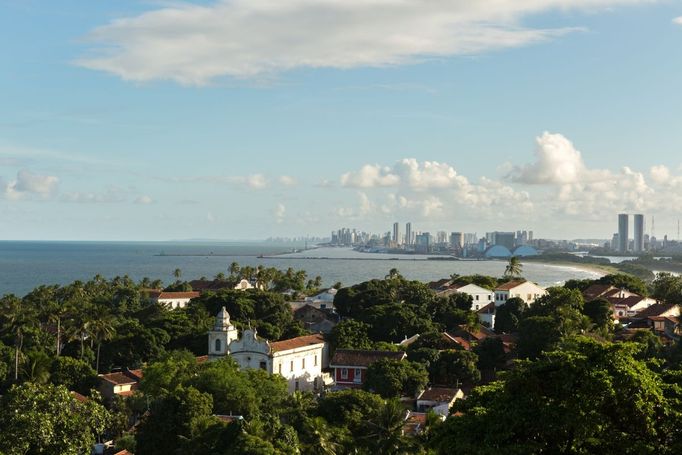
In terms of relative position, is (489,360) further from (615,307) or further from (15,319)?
(15,319)

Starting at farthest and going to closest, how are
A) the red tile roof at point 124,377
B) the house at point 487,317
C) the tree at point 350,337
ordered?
the house at point 487,317 < the tree at point 350,337 < the red tile roof at point 124,377

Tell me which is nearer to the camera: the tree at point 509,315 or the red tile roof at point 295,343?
the red tile roof at point 295,343

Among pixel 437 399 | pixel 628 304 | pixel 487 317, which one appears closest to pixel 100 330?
pixel 437 399

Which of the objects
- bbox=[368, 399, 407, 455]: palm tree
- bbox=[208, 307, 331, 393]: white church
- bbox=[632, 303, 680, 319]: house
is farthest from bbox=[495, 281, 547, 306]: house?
bbox=[368, 399, 407, 455]: palm tree

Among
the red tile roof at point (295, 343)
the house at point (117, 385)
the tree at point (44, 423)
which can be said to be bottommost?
the house at point (117, 385)

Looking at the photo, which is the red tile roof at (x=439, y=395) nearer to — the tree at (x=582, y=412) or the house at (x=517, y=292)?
the tree at (x=582, y=412)

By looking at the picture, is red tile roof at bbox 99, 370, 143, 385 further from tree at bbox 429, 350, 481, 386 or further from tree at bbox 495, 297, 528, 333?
tree at bbox 495, 297, 528, 333

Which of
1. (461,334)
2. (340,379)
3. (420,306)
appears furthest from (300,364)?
(420,306)

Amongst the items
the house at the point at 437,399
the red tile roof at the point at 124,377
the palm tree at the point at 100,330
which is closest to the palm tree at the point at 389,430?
the house at the point at 437,399
